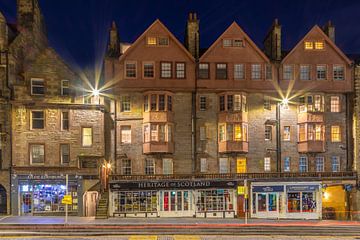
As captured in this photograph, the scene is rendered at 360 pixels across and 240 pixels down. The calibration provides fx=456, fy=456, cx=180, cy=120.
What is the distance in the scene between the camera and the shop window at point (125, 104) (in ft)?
151

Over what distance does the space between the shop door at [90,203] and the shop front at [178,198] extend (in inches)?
128

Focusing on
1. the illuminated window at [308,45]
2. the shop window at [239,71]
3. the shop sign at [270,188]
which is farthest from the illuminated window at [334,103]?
the shop sign at [270,188]

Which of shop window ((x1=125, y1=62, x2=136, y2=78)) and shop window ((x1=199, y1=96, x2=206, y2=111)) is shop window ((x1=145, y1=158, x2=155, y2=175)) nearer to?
shop window ((x1=199, y1=96, x2=206, y2=111))

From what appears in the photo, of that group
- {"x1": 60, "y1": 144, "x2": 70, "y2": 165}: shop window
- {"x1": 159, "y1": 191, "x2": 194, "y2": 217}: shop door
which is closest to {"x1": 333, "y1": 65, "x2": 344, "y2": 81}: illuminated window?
{"x1": 159, "y1": 191, "x2": 194, "y2": 217}: shop door

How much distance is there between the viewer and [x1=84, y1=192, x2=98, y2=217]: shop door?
43.8 metres

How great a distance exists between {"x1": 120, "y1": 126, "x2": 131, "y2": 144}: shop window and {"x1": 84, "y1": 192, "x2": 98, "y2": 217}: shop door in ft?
19.3

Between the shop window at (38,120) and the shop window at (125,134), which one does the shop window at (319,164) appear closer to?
the shop window at (125,134)

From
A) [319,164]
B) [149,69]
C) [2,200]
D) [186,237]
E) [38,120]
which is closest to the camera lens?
[186,237]

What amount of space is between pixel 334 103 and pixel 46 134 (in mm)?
29302

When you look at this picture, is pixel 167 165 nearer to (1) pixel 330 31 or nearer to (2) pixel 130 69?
(2) pixel 130 69

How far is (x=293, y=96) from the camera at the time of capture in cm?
4700

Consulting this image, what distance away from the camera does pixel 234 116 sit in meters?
45.4

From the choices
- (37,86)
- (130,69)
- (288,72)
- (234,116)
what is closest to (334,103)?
(288,72)

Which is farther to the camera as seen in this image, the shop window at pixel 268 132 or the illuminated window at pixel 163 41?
the shop window at pixel 268 132
